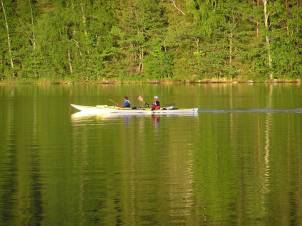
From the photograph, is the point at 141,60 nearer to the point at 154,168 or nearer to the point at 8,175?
the point at 154,168

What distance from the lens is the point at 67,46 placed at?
114062mm

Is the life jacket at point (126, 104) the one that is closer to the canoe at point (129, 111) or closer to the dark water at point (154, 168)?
the canoe at point (129, 111)

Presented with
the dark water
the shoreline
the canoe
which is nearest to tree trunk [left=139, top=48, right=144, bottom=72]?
the shoreline

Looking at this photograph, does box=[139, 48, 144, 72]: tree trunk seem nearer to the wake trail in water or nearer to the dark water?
the dark water

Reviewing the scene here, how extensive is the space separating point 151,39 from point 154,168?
247 ft

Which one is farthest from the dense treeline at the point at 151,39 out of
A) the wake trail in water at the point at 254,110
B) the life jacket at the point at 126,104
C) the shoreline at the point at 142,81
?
the life jacket at the point at 126,104

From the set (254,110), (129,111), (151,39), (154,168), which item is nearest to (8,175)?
(154,168)

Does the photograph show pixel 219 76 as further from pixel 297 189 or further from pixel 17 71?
pixel 297 189

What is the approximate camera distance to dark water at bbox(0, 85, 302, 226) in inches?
1064

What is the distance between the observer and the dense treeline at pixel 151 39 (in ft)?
339

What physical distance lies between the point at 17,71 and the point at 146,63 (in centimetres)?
1619

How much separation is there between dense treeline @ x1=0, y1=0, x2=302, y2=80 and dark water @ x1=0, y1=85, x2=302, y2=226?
139 ft

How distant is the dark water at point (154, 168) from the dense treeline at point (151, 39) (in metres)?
42.4

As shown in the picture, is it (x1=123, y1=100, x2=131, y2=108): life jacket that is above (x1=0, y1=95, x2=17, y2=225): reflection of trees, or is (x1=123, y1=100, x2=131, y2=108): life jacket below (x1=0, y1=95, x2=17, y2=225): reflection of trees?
above
